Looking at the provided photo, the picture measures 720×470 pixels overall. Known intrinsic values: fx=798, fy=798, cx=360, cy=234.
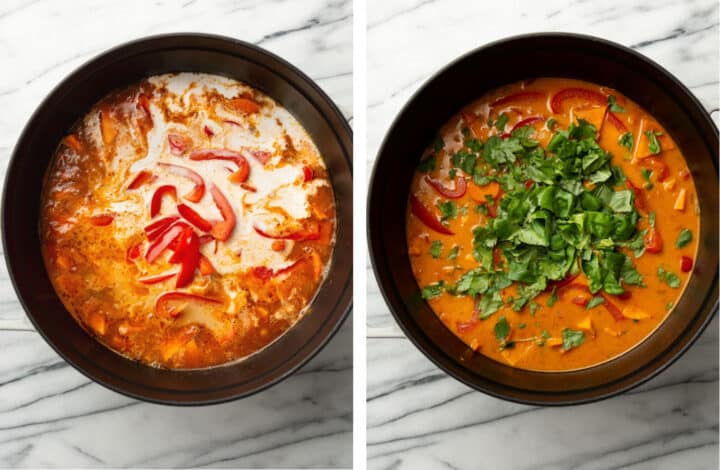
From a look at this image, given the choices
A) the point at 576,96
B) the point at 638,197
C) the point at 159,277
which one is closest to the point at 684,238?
the point at 638,197

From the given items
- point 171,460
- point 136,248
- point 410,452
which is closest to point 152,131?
point 136,248

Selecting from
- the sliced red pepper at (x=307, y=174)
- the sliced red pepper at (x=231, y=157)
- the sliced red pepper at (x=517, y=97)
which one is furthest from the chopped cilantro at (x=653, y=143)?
the sliced red pepper at (x=231, y=157)

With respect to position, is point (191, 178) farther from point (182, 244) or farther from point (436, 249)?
point (436, 249)

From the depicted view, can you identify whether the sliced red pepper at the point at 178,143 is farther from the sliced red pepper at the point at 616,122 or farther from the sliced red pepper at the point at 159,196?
the sliced red pepper at the point at 616,122

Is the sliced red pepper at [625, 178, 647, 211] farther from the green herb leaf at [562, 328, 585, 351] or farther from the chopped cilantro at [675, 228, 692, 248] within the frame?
the green herb leaf at [562, 328, 585, 351]

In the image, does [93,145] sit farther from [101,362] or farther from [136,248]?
[101,362]
